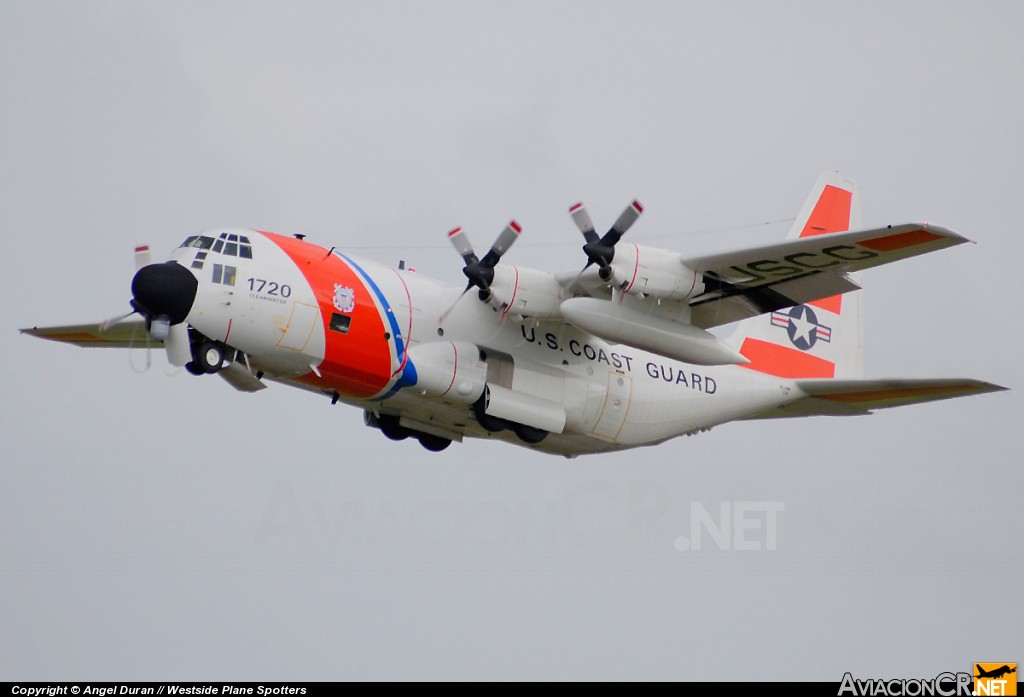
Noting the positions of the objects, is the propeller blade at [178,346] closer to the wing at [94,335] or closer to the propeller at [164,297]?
the propeller at [164,297]

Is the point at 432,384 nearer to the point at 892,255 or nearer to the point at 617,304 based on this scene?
the point at 617,304

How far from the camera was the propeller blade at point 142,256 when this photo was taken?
19.7 metres

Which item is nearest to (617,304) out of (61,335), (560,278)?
(560,278)

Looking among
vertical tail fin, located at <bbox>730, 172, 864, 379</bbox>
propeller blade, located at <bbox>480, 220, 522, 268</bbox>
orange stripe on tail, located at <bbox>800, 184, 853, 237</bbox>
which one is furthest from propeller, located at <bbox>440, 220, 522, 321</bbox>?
orange stripe on tail, located at <bbox>800, 184, 853, 237</bbox>

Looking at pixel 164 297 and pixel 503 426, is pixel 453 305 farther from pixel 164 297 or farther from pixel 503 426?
pixel 164 297

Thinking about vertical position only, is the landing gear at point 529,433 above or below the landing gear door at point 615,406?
below

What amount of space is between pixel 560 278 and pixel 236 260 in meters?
4.62

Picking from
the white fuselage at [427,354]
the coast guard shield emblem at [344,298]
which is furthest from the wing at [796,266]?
the coast guard shield emblem at [344,298]

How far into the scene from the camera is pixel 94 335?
24.1 m

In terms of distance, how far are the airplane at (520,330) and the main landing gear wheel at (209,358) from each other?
0.03 m

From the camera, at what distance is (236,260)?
1944 cm

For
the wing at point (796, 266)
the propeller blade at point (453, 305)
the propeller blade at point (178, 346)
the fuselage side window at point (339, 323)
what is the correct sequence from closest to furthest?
the wing at point (796, 266) < the propeller blade at point (178, 346) < the fuselage side window at point (339, 323) < the propeller blade at point (453, 305)

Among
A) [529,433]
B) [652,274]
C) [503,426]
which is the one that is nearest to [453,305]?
[503,426]

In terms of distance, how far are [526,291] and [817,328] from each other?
20.7 feet
